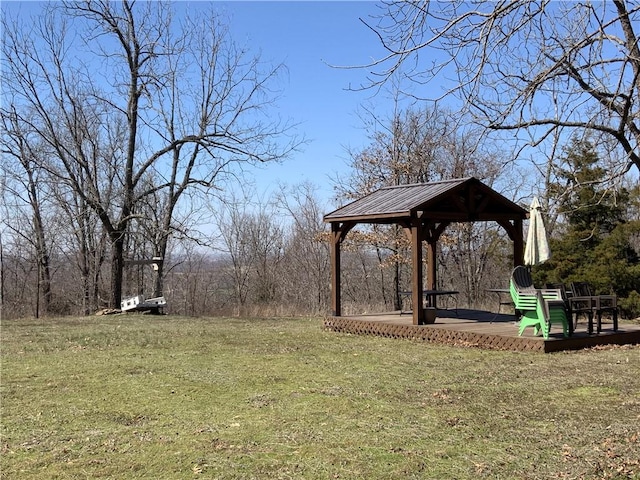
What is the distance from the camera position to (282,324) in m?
13.9

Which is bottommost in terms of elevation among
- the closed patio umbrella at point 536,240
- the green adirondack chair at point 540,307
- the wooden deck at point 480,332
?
the wooden deck at point 480,332

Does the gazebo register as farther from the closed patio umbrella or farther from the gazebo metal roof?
the closed patio umbrella

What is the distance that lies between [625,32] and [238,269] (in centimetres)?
2063

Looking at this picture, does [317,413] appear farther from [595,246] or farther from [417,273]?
[595,246]

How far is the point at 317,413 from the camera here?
5277mm

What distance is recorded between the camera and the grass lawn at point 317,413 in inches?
155

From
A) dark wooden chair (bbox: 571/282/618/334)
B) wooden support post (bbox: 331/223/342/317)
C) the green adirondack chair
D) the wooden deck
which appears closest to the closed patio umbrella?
the green adirondack chair

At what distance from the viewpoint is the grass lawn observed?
3949 millimetres

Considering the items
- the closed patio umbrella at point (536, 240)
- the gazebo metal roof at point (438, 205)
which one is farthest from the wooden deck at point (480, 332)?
the gazebo metal roof at point (438, 205)

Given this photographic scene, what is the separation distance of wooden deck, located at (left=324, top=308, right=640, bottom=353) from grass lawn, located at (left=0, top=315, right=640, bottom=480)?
35 cm

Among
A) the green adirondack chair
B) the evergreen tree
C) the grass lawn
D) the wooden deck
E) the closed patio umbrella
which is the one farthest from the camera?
the evergreen tree

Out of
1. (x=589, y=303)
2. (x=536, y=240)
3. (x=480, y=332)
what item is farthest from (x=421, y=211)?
(x=589, y=303)

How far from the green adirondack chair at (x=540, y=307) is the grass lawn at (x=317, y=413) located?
2.08ft

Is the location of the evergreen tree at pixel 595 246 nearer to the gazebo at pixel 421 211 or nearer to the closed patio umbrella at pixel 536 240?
the gazebo at pixel 421 211
